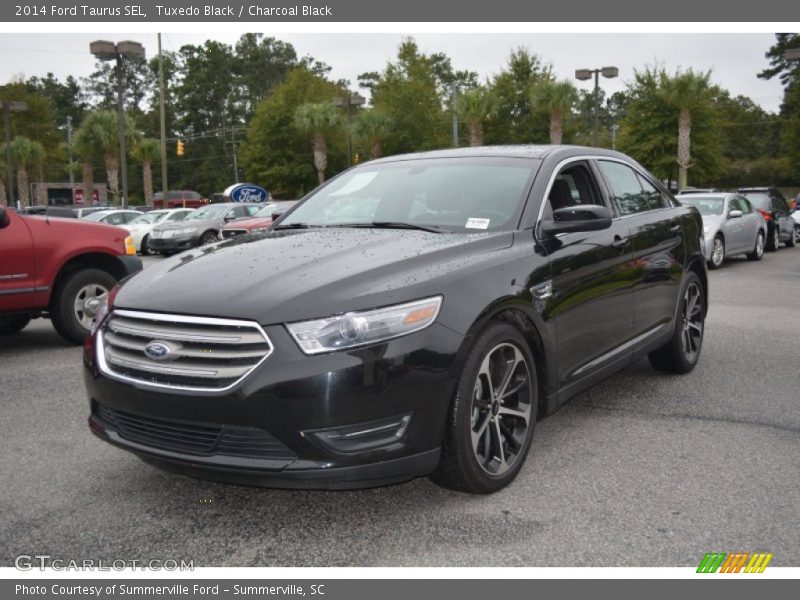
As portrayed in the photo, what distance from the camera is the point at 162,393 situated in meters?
3.14

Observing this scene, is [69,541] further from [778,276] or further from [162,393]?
[778,276]

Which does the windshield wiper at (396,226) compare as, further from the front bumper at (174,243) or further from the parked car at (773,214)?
the front bumper at (174,243)

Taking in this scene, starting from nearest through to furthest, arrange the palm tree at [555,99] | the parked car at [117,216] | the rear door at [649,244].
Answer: the rear door at [649,244] < the parked car at [117,216] < the palm tree at [555,99]

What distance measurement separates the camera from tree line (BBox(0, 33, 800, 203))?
36.2 metres

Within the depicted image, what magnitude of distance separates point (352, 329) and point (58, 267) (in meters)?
5.43

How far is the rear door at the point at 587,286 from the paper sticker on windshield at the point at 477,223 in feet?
1.09

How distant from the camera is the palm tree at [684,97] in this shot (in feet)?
110

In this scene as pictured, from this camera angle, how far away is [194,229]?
22.8m

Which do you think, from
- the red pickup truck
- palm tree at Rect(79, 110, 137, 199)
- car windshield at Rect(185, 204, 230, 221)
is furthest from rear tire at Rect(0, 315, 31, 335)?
palm tree at Rect(79, 110, 137, 199)

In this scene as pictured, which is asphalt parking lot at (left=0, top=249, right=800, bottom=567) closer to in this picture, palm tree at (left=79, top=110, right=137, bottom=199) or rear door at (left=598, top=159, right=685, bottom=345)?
rear door at (left=598, top=159, right=685, bottom=345)

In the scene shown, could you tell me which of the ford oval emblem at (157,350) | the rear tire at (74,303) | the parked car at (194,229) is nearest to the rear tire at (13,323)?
the rear tire at (74,303)

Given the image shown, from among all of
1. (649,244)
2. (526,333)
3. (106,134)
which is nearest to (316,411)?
(526,333)

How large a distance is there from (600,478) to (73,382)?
427 centimetres

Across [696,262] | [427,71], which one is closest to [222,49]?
[427,71]
